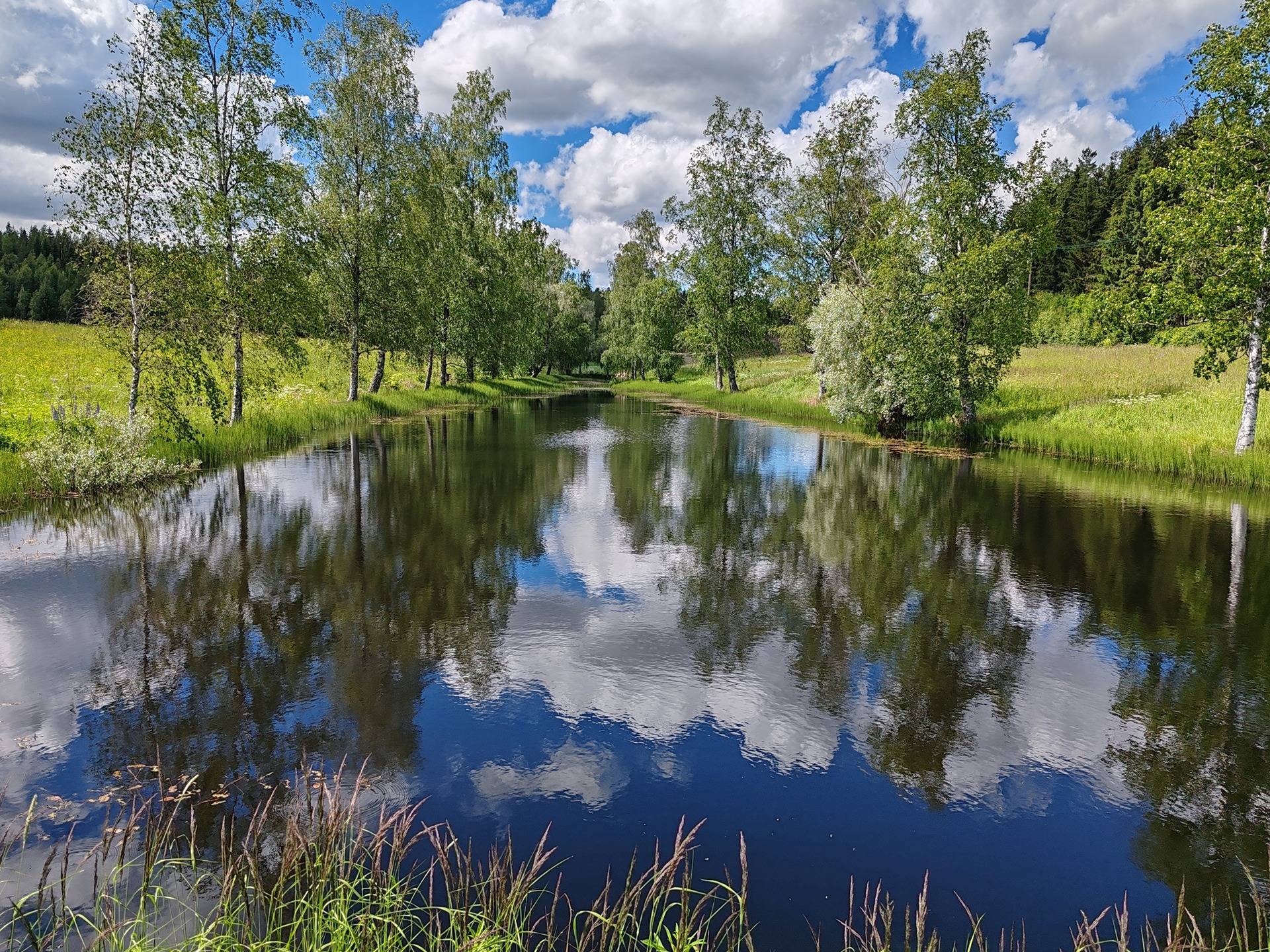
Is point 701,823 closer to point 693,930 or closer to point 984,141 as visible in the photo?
point 693,930

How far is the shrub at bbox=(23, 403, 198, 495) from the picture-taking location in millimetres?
14188

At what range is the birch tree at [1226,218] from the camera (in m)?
19.6

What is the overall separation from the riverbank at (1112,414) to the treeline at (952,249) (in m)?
1.18

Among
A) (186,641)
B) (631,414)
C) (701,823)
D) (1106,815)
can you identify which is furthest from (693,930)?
(631,414)

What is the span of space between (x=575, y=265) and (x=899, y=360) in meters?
69.5

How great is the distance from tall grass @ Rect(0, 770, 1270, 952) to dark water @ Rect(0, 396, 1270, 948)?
0.75 feet

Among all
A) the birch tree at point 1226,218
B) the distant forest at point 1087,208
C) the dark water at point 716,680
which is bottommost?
the dark water at point 716,680

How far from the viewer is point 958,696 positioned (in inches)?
276

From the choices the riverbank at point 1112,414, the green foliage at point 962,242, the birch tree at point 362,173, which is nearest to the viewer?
the riverbank at point 1112,414

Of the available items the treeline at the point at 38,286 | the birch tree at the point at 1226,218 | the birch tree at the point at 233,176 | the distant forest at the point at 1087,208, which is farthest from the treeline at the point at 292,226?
the distant forest at the point at 1087,208

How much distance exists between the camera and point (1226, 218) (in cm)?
1941

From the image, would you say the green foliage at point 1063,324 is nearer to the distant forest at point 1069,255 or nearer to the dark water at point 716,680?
the distant forest at point 1069,255

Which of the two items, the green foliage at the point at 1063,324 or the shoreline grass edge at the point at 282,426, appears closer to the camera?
the shoreline grass edge at the point at 282,426

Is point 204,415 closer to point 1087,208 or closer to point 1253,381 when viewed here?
point 1253,381
